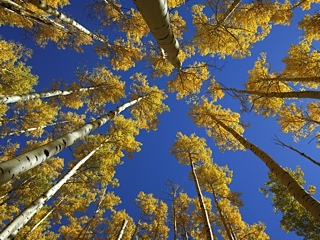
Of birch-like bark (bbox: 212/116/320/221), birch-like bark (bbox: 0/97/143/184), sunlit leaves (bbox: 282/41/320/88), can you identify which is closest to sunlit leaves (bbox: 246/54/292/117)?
sunlit leaves (bbox: 282/41/320/88)

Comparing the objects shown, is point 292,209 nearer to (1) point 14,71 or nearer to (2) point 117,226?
(2) point 117,226

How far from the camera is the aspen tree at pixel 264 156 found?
11.8 feet

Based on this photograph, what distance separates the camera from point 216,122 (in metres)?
10.5

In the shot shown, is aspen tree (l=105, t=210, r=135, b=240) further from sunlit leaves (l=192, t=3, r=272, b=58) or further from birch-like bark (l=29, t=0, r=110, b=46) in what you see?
sunlit leaves (l=192, t=3, r=272, b=58)

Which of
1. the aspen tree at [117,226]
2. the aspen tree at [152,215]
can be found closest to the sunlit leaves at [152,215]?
the aspen tree at [152,215]

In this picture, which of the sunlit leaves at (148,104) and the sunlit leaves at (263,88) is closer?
the sunlit leaves at (263,88)

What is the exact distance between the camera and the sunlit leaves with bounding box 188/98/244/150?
35.6 ft

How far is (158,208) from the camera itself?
15250 millimetres

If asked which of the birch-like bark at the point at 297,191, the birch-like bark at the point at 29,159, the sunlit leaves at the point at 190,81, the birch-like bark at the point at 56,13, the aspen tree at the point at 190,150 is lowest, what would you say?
the birch-like bark at the point at 29,159

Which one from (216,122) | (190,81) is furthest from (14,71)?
(216,122)

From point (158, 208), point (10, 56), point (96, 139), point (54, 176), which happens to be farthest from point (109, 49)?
point (158, 208)

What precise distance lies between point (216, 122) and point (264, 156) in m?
5.12

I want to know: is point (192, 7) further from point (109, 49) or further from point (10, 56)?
point (10, 56)

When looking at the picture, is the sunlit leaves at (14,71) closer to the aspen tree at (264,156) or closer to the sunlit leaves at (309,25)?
the aspen tree at (264,156)
